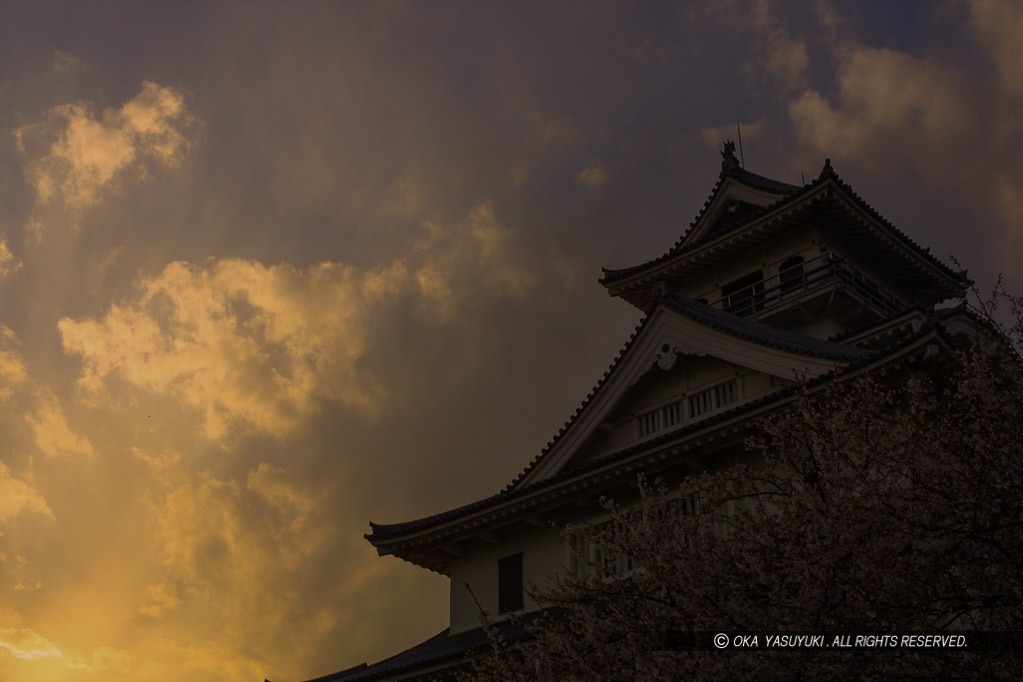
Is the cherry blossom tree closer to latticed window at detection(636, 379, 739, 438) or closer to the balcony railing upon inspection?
latticed window at detection(636, 379, 739, 438)

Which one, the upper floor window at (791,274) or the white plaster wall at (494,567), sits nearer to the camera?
the white plaster wall at (494,567)

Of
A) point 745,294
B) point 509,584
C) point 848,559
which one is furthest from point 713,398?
point 848,559

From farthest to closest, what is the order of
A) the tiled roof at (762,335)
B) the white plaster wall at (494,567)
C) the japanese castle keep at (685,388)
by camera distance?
the white plaster wall at (494,567) → the tiled roof at (762,335) → the japanese castle keep at (685,388)

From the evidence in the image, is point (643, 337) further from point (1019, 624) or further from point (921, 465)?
point (1019, 624)

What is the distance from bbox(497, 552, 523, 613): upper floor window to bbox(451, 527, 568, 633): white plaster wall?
114mm

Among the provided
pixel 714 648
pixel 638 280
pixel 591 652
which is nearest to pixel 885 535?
pixel 714 648

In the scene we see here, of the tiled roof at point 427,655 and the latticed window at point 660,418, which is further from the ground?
the latticed window at point 660,418

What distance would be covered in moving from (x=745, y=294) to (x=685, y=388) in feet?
29.9

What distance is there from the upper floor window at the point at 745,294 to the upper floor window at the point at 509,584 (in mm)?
11207

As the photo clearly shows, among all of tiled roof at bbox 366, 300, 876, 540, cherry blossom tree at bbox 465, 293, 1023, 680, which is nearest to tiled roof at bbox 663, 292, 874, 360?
tiled roof at bbox 366, 300, 876, 540

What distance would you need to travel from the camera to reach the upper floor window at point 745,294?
26609 millimetres

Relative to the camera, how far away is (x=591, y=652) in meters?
10.7

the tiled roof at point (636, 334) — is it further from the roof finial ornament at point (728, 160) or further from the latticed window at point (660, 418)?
the roof finial ornament at point (728, 160)

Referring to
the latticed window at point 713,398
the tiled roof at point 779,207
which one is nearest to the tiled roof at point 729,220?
the tiled roof at point 779,207
